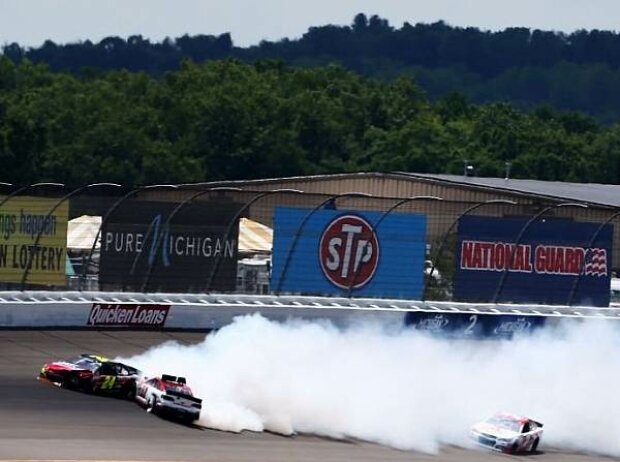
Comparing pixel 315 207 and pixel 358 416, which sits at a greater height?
pixel 315 207

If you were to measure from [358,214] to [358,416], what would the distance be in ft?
42.7

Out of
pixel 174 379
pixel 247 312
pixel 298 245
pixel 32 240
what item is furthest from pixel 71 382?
pixel 298 245

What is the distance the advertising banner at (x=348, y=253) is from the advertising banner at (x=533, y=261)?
1.57 m

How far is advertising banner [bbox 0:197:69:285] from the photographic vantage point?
39469mm

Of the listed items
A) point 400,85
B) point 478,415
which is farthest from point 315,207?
point 400,85

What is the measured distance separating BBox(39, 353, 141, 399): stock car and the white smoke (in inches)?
44.4

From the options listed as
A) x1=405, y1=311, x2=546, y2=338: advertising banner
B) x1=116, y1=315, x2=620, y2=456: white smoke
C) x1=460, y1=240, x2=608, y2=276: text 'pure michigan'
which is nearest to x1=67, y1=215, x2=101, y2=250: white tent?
x1=116, y1=315, x2=620, y2=456: white smoke

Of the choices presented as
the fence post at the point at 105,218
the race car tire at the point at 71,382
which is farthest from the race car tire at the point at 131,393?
the fence post at the point at 105,218

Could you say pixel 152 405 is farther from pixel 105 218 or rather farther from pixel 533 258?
pixel 533 258

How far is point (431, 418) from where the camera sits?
1248 inches

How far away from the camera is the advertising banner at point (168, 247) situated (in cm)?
4059

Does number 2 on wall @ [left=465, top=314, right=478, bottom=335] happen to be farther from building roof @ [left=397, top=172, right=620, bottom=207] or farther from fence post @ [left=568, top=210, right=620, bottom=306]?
building roof @ [left=397, top=172, right=620, bottom=207]

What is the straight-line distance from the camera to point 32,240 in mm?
39688

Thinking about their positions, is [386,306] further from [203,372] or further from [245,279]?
[203,372]
